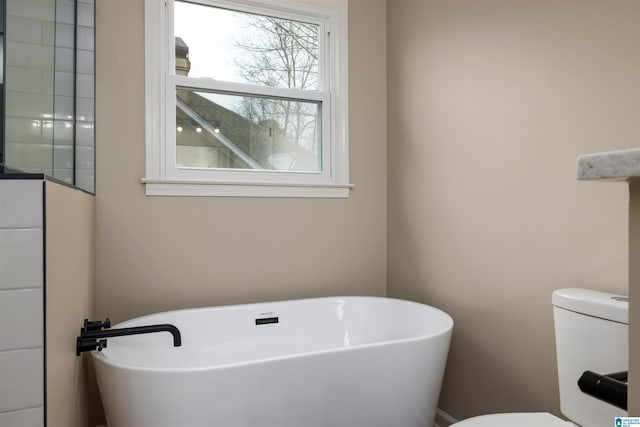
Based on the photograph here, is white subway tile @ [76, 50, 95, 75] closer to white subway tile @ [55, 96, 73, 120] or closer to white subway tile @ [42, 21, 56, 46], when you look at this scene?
white subway tile @ [55, 96, 73, 120]

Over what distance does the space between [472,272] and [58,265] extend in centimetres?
165

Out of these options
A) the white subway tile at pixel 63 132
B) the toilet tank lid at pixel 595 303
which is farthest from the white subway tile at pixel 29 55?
the toilet tank lid at pixel 595 303

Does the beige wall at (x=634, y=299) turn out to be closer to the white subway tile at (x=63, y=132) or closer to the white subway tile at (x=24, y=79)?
the white subway tile at (x=24, y=79)

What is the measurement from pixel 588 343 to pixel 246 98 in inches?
78.8

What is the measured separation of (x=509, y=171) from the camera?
1772 mm

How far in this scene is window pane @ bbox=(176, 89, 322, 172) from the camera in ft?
7.52

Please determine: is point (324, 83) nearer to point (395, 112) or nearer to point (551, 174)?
point (395, 112)

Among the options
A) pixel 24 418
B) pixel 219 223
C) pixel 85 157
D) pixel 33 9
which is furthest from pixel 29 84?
pixel 219 223

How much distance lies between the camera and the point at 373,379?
5.20ft

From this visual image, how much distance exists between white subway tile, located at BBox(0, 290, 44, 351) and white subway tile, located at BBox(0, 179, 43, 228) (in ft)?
0.51

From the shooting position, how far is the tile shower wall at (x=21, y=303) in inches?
37.0

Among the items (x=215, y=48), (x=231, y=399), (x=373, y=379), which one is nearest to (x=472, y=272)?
(x=373, y=379)

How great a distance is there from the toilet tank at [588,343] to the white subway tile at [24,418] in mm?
1404

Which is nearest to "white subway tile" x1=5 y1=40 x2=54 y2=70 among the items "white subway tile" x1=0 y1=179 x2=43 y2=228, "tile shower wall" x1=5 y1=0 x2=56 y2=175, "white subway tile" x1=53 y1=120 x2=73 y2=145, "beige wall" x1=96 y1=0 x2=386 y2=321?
"tile shower wall" x1=5 y1=0 x2=56 y2=175
